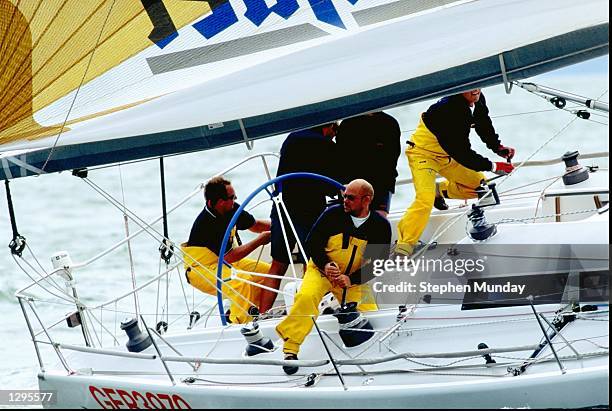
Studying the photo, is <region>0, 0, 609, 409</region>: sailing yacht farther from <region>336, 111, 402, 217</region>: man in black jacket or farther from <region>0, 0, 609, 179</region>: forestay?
<region>336, 111, 402, 217</region>: man in black jacket

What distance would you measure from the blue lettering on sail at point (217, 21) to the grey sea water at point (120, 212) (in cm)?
107

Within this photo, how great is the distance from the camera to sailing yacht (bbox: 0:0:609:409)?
19.0 ft

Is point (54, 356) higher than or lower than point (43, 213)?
lower

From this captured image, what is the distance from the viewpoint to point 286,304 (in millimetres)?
6891

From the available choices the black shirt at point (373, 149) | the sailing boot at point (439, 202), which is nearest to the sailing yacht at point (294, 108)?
the black shirt at point (373, 149)

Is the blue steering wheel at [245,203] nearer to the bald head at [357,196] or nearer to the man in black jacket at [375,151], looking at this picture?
the man in black jacket at [375,151]

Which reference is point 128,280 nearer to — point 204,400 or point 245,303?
point 245,303

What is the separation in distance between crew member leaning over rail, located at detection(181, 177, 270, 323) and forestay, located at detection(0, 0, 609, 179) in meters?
0.71

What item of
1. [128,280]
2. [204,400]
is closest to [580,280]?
[204,400]

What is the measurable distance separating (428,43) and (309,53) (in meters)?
0.55

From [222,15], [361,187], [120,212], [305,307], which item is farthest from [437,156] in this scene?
[120,212]

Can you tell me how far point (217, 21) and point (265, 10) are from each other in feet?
0.74

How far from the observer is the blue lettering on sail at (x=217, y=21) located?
6.02 meters

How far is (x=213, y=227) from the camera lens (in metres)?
6.89
